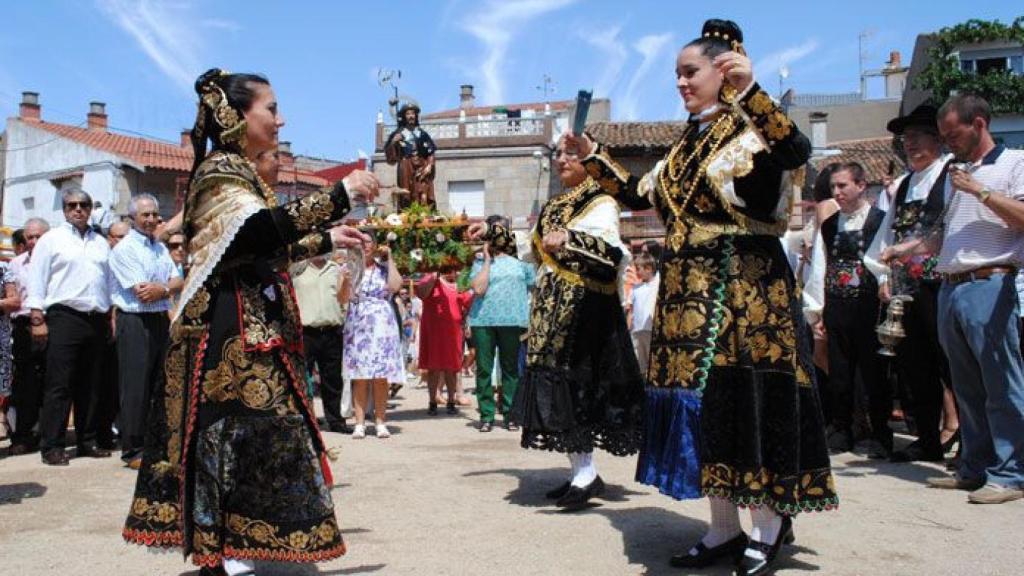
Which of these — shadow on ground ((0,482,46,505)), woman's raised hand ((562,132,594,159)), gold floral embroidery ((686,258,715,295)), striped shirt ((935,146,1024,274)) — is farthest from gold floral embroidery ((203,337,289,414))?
striped shirt ((935,146,1024,274))

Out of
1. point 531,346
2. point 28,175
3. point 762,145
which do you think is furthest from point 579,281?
point 28,175

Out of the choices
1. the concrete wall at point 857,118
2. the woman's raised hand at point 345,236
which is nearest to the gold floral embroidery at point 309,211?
the woman's raised hand at point 345,236

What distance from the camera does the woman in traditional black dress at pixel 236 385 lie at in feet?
12.3

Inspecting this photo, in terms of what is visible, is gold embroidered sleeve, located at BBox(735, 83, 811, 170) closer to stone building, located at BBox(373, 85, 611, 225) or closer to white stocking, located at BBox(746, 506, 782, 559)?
white stocking, located at BBox(746, 506, 782, 559)

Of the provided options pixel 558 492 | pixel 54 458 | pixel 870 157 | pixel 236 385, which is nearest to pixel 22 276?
pixel 54 458

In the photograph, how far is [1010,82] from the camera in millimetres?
29828

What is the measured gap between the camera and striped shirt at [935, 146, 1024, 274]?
568cm

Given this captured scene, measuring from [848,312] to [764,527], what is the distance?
170 inches

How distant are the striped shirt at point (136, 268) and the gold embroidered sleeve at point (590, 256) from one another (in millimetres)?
4130

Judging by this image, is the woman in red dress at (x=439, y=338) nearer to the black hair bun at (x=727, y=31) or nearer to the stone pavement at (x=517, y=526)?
the stone pavement at (x=517, y=526)

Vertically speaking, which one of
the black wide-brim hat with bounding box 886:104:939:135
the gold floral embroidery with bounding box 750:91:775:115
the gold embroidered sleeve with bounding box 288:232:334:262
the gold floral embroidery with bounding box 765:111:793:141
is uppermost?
the black wide-brim hat with bounding box 886:104:939:135

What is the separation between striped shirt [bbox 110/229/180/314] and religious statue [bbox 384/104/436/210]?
262 centimetres

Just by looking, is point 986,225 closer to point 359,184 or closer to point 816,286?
point 816,286

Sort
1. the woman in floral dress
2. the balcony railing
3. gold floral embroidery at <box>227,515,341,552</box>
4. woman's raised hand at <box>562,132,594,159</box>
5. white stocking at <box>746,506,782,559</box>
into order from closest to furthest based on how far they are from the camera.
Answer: gold floral embroidery at <box>227,515,341,552</box>, white stocking at <box>746,506,782,559</box>, woman's raised hand at <box>562,132,594,159</box>, the woman in floral dress, the balcony railing
